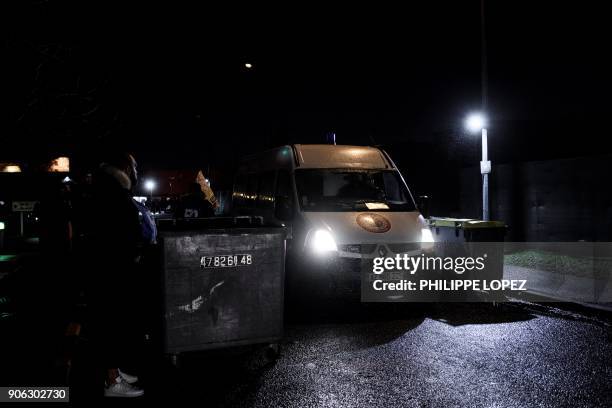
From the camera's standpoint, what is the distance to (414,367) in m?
5.00

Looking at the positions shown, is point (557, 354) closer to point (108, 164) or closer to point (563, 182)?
point (108, 164)

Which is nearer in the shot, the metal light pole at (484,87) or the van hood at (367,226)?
the van hood at (367,226)

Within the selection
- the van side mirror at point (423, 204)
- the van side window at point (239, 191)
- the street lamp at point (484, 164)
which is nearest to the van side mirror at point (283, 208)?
the van side mirror at point (423, 204)

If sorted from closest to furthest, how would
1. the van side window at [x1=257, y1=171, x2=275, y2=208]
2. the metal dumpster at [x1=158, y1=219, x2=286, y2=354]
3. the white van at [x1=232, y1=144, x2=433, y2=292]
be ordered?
the metal dumpster at [x1=158, y1=219, x2=286, y2=354] → the white van at [x1=232, y1=144, x2=433, y2=292] → the van side window at [x1=257, y1=171, x2=275, y2=208]

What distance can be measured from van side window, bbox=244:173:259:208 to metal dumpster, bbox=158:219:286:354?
5744 mm

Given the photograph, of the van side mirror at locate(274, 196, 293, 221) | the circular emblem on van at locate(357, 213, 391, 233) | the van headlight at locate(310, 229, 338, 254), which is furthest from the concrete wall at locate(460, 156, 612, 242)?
the van side mirror at locate(274, 196, 293, 221)

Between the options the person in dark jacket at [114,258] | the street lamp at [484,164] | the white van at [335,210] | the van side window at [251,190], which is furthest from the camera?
the street lamp at [484,164]

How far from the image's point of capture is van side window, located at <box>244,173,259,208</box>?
10742mm

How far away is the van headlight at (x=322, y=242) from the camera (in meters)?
7.36

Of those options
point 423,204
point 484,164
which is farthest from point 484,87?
point 423,204

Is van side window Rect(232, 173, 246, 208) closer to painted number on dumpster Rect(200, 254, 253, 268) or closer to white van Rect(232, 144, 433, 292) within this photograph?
white van Rect(232, 144, 433, 292)

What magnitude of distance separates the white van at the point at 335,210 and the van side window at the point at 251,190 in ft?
0.86

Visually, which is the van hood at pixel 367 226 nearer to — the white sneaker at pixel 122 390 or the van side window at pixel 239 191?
the white sneaker at pixel 122 390

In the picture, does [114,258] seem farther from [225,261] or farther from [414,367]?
[414,367]
